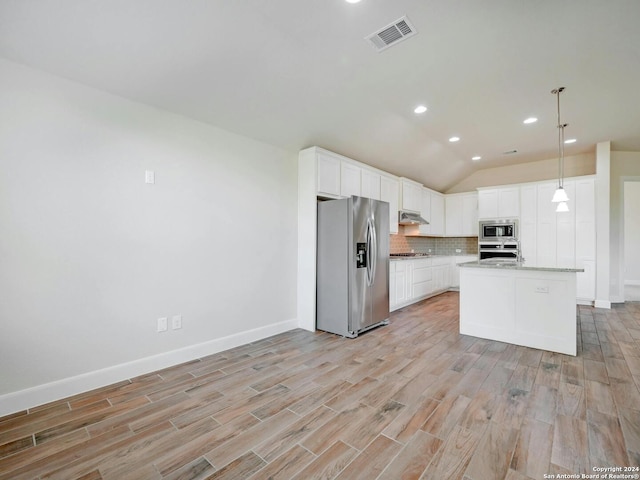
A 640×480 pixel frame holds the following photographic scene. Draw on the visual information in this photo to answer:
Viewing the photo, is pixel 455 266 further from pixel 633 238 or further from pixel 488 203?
pixel 633 238

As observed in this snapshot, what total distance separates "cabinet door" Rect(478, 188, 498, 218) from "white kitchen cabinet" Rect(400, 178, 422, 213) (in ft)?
4.76

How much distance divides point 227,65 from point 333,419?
296 centimetres

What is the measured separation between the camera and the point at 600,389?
2385 mm

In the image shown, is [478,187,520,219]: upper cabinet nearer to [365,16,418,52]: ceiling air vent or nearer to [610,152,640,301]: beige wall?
[610,152,640,301]: beige wall

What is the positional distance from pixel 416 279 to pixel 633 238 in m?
7.30

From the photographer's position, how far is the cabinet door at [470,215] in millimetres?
7039

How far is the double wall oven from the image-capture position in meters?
6.12

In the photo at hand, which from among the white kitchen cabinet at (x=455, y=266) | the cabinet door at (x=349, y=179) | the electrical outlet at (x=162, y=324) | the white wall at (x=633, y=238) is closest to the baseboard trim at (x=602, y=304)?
the white kitchen cabinet at (x=455, y=266)

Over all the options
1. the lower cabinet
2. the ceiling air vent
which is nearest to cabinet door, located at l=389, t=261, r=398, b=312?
the lower cabinet

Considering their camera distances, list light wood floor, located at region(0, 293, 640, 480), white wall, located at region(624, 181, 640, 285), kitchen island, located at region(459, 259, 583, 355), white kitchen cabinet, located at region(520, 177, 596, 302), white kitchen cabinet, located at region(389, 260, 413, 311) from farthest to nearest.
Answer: white wall, located at region(624, 181, 640, 285) < white kitchen cabinet, located at region(520, 177, 596, 302) < white kitchen cabinet, located at region(389, 260, 413, 311) < kitchen island, located at region(459, 259, 583, 355) < light wood floor, located at region(0, 293, 640, 480)

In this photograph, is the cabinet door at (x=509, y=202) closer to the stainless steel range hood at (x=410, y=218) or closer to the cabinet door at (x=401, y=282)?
the stainless steel range hood at (x=410, y=218)

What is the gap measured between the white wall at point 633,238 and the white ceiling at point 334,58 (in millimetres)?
5923

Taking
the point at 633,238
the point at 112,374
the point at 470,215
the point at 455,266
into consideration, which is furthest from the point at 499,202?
the point at 112,374

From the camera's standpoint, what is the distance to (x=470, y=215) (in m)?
7.13
